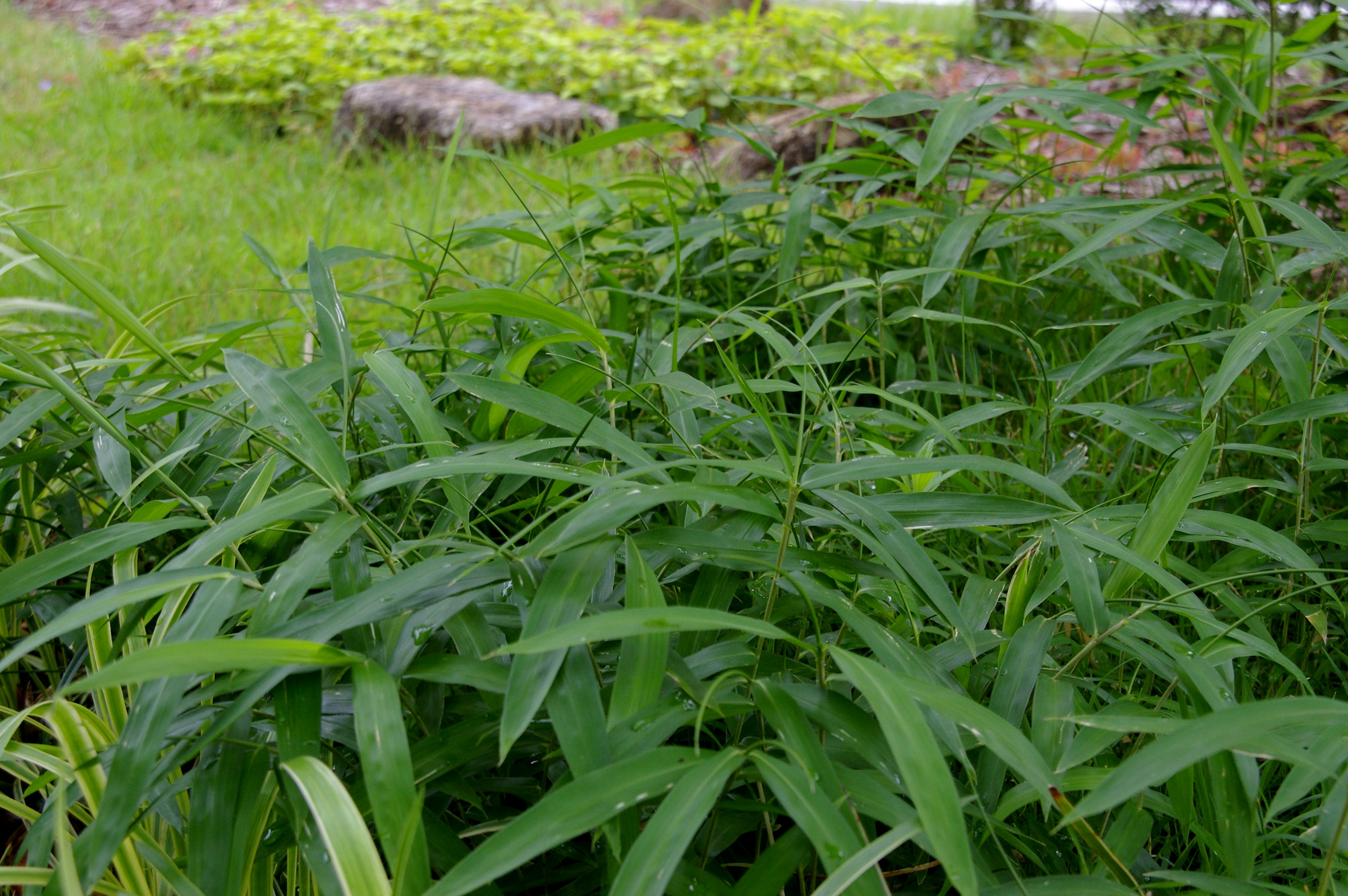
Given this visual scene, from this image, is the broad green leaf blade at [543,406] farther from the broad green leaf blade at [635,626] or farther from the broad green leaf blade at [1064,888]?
the broad green leaf blade at [1064,888]

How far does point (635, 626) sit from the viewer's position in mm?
575

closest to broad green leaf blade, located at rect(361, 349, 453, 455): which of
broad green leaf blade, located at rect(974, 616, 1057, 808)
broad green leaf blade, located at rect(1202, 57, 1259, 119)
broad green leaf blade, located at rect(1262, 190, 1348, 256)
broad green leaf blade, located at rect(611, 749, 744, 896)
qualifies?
broad green leaf blade, located at rect(611, 749, 744, 896)

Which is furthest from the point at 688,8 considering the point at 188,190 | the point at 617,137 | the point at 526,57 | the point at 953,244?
the point at 953,244

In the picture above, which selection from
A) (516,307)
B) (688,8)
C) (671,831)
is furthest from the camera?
(688,8)

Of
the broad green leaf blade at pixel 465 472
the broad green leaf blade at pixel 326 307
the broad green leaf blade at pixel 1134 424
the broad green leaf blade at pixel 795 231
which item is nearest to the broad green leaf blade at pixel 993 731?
the broad green leaf blade at pixel 465 472

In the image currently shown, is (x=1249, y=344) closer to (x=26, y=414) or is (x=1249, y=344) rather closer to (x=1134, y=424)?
(x=1134, y=424)

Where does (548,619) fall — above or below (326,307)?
below

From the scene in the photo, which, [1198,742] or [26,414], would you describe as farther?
[26,414]

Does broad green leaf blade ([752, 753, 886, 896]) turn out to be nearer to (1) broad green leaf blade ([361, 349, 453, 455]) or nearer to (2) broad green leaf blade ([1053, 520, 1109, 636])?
(2) broad green leaf blade ([1053, 520, 1109, 636])

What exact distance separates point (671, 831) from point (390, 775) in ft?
0.56

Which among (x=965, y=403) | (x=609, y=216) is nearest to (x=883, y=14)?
(x=609, y=216)

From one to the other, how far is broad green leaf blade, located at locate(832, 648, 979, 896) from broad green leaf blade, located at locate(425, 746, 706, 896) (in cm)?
11

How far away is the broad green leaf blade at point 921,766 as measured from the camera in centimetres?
49

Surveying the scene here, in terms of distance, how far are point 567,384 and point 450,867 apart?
18.5 inches
